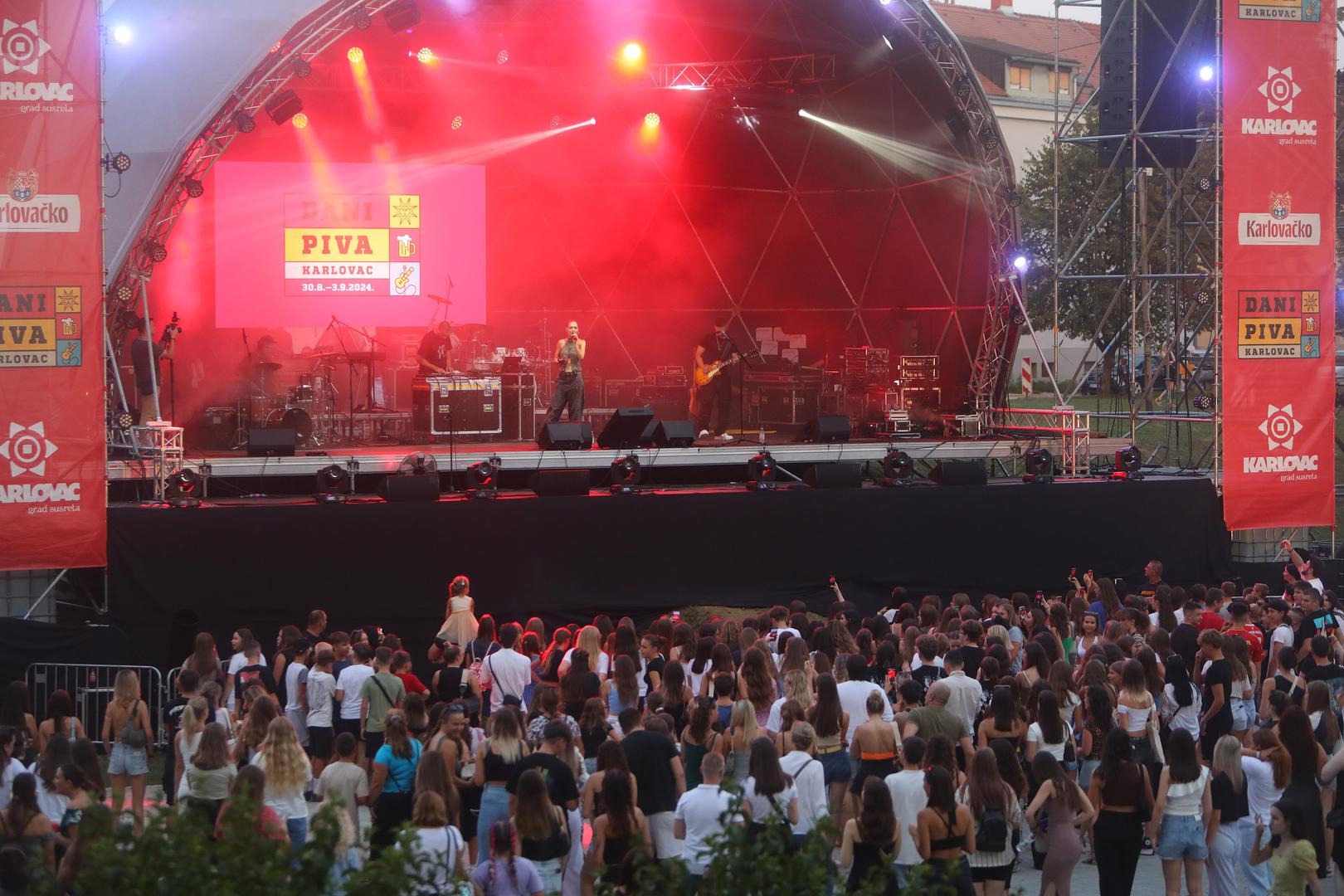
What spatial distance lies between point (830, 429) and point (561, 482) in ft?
12.5

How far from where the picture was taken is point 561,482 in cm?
1480

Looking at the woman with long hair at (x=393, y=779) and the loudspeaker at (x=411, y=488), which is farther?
the loudspeaker at (x=411, y=488)

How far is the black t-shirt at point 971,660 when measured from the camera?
8.73m

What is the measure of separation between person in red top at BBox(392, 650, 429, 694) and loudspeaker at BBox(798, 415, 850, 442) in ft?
28.8

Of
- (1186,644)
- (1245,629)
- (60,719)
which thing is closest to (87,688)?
(60,719)

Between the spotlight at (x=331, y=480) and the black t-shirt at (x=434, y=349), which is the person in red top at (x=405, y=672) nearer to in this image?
the spotlight at (x=331, y=480)

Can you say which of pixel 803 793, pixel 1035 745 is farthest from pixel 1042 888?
pixel 803 793

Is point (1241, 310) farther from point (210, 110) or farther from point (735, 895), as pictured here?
point (735, 895)

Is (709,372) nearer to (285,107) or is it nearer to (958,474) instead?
(958,474)

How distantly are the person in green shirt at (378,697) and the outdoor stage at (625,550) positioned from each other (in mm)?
3353

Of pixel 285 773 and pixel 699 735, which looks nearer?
pixel 285 773

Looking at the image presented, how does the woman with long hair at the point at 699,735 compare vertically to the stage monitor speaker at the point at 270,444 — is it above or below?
below

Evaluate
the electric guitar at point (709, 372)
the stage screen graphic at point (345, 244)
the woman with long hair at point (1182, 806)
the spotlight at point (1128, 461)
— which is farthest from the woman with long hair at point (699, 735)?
the stage screen graphic at point (345, 244)

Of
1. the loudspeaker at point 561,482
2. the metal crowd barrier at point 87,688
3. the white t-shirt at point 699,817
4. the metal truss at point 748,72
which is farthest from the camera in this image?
the metal truss at point 748,72
